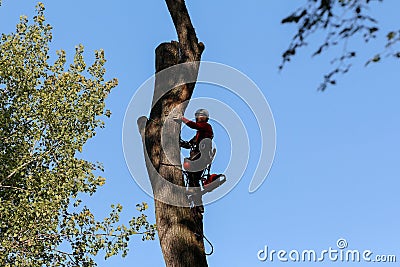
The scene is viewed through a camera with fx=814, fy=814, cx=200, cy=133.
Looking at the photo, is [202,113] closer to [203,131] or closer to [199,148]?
[203,131]

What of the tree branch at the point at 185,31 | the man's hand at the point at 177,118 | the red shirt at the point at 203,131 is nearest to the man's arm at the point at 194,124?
the red shirt at the point at 203,131

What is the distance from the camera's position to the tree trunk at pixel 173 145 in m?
8.90

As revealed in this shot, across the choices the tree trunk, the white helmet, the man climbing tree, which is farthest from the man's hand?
the white helmet

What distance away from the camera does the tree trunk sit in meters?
8.90

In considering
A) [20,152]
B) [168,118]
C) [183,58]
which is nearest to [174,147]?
[168,118]

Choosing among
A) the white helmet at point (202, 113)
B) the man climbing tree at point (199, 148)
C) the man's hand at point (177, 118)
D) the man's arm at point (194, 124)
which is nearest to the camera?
the man's hand at point (177, 118)

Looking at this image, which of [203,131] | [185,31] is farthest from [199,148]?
[185,31]

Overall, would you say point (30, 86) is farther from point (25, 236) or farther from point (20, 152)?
point (25, 236)

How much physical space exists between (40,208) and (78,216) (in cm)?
102

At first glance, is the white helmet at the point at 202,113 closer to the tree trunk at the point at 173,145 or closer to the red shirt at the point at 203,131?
the red shirt at the point at 203,131

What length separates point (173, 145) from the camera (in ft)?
31.0

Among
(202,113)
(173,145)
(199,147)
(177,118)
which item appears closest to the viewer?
(173,145)

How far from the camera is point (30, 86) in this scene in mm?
20984

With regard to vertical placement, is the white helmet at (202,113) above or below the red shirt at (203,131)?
above
